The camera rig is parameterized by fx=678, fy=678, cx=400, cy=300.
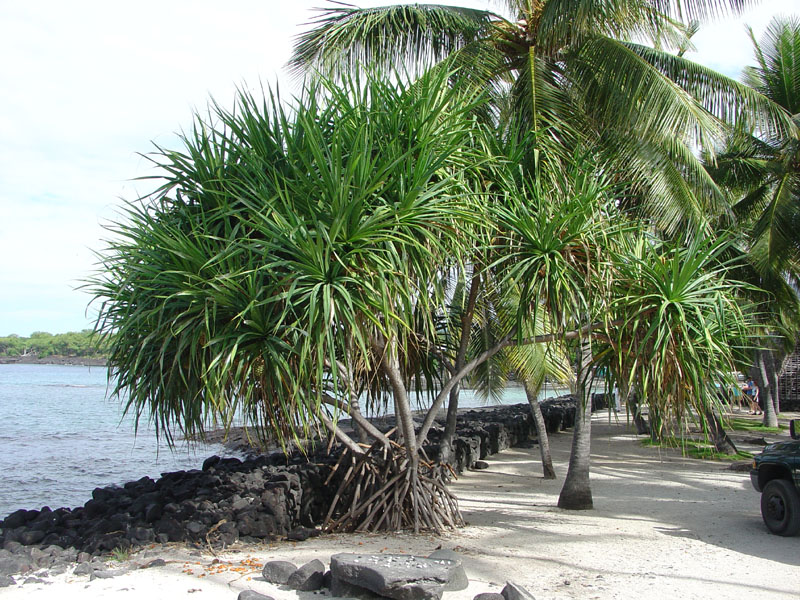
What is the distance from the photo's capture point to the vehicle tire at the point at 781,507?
7.62 m

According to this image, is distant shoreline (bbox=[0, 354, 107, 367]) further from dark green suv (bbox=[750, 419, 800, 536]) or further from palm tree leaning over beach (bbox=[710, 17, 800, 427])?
dark green suv (bbox=[750, 419, 800, 536])

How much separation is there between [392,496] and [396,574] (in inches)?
102

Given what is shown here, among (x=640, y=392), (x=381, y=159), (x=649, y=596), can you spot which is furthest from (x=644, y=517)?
(x=381, y=159)

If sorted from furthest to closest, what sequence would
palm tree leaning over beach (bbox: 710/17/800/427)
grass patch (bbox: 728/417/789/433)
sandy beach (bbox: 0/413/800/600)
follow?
grass patch (bbox: 728/417/789/433) < palm tree leaning over beach (bbox: 710/17/800/427) < sandy beach (bbox: 0/413/800/600)

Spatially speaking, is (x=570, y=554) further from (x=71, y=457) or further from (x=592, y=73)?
(x=71, y=457)

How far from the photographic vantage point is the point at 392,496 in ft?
26.0

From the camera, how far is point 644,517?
30.8ft

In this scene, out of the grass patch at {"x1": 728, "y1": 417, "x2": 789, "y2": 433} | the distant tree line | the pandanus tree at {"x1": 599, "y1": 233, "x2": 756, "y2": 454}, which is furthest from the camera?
the distant tree line

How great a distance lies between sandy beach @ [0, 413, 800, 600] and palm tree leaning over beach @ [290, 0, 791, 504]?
4.14 meters

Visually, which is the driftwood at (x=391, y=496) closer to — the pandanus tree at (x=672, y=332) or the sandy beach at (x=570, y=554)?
the sandy beach at (x=570, y=554)

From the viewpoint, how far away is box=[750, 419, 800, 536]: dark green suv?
7633mm

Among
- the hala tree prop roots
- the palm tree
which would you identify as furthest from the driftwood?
the palm tree

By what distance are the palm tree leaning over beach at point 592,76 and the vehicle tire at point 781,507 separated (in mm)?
3526

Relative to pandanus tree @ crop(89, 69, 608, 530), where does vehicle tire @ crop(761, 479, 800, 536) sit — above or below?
below
